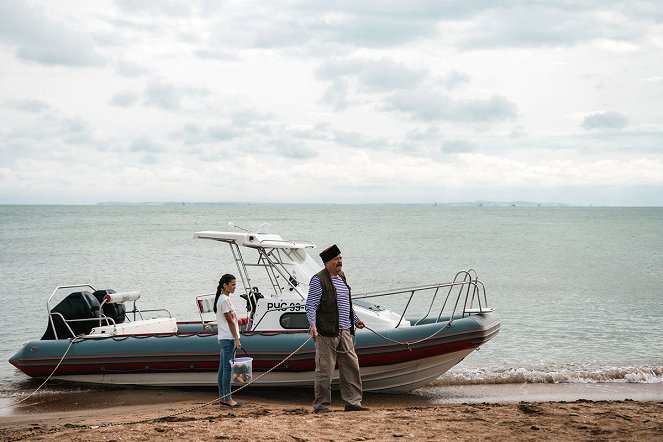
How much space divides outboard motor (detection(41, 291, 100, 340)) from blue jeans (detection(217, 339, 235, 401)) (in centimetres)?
389

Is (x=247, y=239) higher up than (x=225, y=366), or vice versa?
(x=247, y=239)

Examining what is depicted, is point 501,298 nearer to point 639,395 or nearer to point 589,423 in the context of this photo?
point 639,395

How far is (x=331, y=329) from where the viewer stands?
8523 mm

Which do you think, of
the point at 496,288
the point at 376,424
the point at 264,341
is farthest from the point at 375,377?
the point at 496,288

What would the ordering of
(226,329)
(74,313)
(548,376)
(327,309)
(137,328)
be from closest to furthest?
(327,309) → (226,329) → (74,313) → (137,328) → (548,376)

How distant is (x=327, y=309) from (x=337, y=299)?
0.16 m

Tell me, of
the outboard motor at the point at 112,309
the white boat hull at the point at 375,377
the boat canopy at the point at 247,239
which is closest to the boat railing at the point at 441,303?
the white boat hull at the point at 375,377

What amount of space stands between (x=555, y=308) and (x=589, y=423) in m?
15.0

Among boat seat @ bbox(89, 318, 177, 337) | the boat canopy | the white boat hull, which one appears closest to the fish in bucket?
the white boat hull

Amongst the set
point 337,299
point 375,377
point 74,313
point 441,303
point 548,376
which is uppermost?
point 337,299

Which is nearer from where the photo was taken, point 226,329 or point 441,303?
point 226,329

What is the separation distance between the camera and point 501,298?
2442cm

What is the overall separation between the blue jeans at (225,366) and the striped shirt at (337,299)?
144cm

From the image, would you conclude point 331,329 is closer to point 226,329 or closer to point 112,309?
point 226,329
